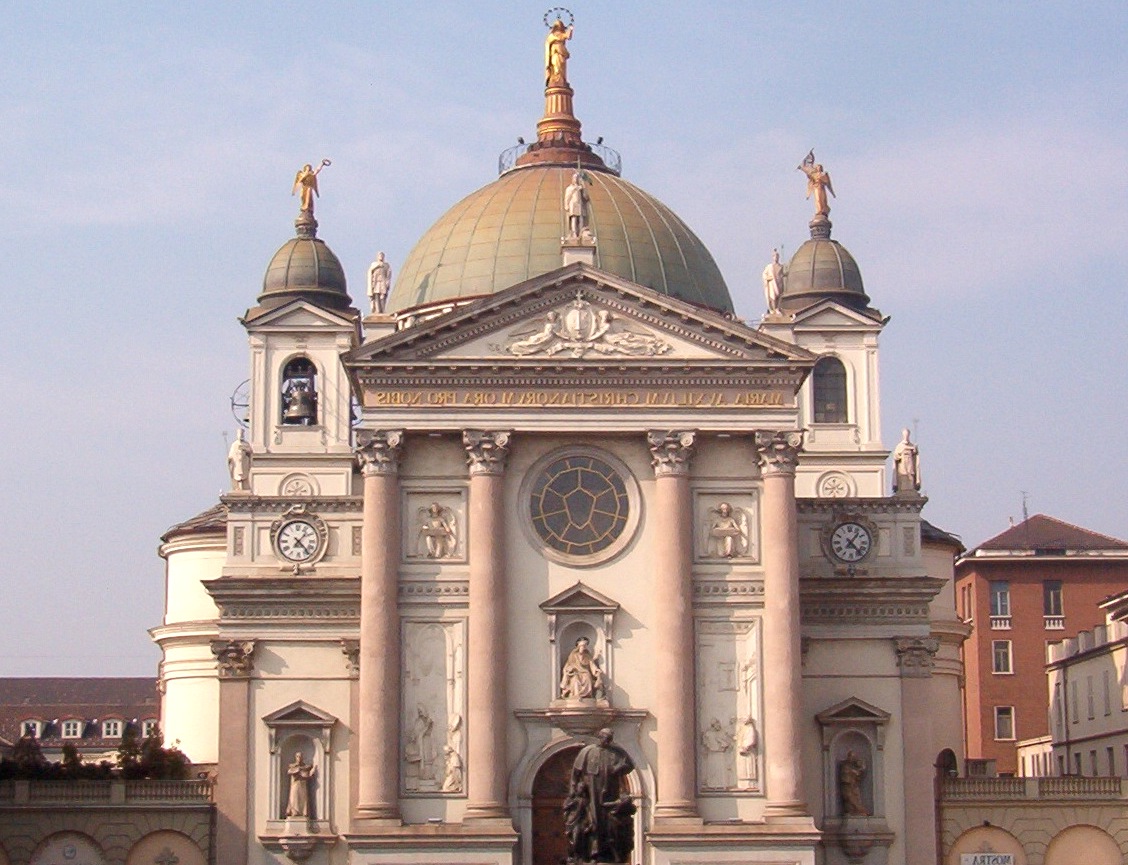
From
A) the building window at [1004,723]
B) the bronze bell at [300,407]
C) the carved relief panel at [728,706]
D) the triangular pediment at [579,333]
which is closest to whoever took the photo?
the carved relief panel at [728,706]

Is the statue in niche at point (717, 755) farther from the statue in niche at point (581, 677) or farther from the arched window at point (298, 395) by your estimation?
the arched window at point (298, 395)

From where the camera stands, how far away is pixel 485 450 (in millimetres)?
56125

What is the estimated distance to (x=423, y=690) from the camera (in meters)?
55.8

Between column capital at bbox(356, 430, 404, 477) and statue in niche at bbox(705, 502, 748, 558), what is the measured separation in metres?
8.35

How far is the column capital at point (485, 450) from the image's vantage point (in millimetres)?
56094

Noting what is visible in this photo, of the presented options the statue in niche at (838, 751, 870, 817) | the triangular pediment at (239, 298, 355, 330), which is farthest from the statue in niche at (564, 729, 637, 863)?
the triangular pediment at (239, 298, 355, 330)

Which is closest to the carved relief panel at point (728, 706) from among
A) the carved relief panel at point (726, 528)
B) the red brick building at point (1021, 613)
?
the carved relief panel at point (726, 528)

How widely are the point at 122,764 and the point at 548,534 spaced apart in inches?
653

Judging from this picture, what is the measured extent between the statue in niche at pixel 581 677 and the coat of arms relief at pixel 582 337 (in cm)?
756

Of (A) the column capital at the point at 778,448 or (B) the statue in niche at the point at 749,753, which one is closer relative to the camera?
(B) the statue in niche at the point at 749,753

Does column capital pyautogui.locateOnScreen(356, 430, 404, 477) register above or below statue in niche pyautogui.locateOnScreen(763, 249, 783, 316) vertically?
below

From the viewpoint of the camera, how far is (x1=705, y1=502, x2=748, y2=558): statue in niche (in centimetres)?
5659

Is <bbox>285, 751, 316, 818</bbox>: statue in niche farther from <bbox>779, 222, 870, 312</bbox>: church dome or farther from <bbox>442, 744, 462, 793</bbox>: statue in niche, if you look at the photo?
<bbox>779, 222, 870, 312</bbox>: church dome

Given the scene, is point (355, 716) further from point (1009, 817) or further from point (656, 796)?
point (1009, 817)
